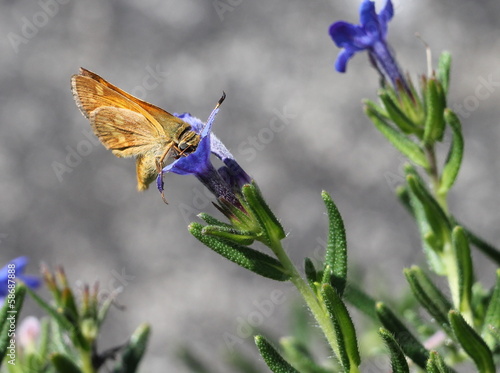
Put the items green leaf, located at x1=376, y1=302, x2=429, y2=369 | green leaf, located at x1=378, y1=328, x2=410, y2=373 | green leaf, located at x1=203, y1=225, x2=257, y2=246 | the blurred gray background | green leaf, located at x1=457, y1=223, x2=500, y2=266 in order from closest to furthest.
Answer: green leaf, located at x1=378, y1=328, x2=410, y2=373 < green leaf, located at x1=203, y1=225, x2=257, y2=246 < green leaf, located at x1=376, y1=302, x2=429, y2=369 < green leaf, located at x1=457, y1=223, x2=500, y2=266 < the blurred gray background

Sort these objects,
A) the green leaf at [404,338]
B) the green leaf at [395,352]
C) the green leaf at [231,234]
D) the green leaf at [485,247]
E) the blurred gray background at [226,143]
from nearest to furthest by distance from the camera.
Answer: the green leaf at [395,352], the green leaf at [231,234], the green leaf at [404,338], the green leaf at [485,247], the blurred gray background at [226,143]

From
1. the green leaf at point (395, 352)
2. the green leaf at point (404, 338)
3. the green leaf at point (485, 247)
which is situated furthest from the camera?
the green leaf at point (485, 247)

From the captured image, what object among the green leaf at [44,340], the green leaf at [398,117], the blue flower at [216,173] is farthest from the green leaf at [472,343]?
the green leaf at [44,340]

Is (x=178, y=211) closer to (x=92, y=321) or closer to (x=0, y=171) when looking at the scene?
(x=0, y=171)

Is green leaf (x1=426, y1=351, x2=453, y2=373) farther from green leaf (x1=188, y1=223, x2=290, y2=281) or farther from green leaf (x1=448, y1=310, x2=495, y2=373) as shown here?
green leaf (x1=188, y1=223, x2=290, y2=281)

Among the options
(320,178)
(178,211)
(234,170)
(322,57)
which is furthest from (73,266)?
(234,170)

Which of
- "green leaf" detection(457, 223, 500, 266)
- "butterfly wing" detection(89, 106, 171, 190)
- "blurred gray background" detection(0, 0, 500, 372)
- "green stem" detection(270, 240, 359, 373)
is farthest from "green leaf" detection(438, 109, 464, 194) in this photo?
"blurred gray background" detection(0, 0, 500, 372)

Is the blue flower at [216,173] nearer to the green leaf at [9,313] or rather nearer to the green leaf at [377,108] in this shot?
the green leaf at [9,313]
